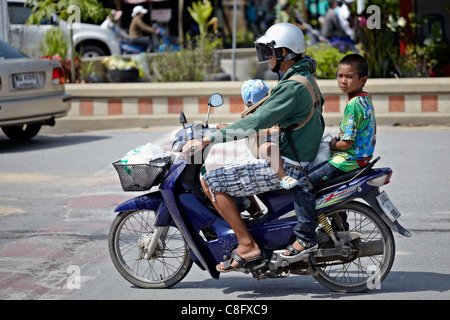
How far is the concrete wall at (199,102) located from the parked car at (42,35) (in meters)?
3.03

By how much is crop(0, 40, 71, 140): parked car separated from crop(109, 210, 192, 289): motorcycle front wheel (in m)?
6.64

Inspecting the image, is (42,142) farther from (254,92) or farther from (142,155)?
(254,92)

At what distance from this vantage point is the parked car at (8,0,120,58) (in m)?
17.2

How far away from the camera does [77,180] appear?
32.3 ft

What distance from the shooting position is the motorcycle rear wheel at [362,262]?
5395 millimetres

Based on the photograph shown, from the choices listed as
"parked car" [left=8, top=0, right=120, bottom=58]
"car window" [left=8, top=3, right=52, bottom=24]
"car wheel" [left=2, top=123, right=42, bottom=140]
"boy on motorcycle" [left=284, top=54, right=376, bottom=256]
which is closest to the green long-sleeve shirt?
"boy on motorcycle" [left=284, top=54, right=376, bottom=256]

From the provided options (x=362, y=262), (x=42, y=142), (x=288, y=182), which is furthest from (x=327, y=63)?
(x=288, y=182)

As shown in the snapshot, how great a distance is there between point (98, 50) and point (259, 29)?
1650 centimetres

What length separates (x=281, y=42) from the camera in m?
5.23

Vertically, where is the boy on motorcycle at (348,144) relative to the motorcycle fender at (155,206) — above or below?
above

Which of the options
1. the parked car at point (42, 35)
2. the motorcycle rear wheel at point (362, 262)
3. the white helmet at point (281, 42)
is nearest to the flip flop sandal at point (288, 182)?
the motorcycle rear wheel at point (362, 262)

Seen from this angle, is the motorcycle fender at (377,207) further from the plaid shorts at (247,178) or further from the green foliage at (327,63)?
the green foliage at (327,63)
